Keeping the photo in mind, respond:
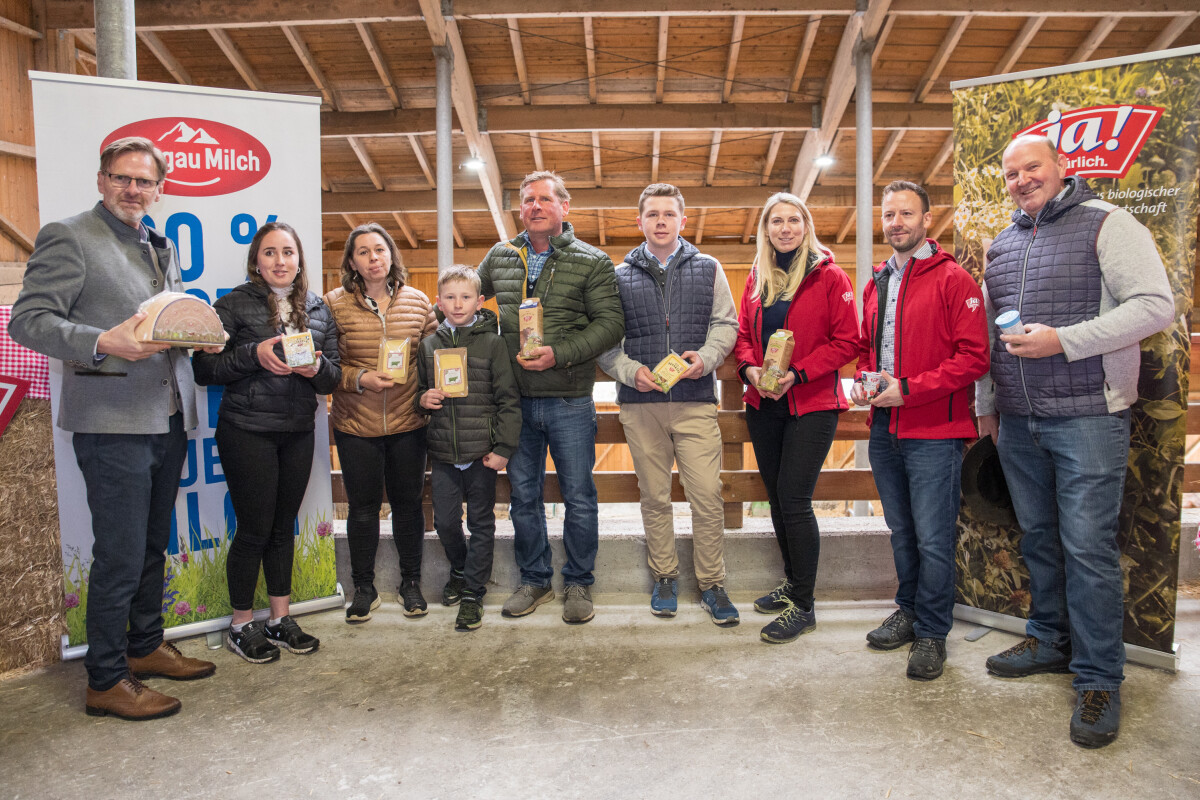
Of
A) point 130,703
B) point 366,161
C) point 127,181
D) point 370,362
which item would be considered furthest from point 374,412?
point 366,161

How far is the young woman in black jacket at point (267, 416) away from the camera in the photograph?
2.57m

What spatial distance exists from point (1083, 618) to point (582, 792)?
64.8 inches

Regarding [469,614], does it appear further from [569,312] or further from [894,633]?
[894,633]

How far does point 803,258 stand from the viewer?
281 centimetres

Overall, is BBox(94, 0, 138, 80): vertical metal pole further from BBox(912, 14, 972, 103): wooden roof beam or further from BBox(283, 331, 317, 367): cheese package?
BBox(912, 14, 972, 103): wooden roof beam

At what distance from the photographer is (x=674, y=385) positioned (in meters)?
2.94

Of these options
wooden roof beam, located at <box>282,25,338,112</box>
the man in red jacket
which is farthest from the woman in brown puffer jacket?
wooden roof beam, located at <box>282,25,338,112</box>

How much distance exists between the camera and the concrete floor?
187cm

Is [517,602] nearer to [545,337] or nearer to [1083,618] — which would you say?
[545,337]

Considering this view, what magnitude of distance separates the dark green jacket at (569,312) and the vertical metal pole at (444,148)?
4.77m

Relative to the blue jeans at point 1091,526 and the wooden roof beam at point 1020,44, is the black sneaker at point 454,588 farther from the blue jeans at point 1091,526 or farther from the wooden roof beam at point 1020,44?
the wooden roof beam at point 1020,44

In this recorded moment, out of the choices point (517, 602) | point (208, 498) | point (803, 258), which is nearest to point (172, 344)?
point (208, 498)

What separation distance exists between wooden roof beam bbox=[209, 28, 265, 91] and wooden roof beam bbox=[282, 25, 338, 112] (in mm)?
616

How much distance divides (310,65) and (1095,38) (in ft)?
29.0
